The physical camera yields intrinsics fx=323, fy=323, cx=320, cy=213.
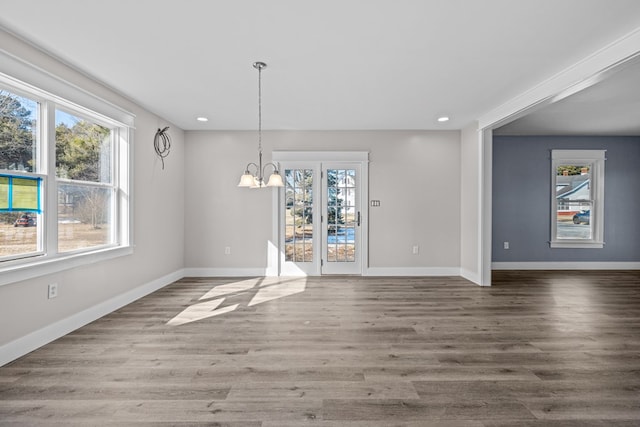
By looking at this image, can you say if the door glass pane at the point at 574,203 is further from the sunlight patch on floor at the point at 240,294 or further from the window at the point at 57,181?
the window at the point at 57,181

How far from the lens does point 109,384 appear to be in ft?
7.27

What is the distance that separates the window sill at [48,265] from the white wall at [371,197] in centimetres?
195

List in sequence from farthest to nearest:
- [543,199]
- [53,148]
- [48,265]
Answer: [543,199] < [53,148] < [48,265]

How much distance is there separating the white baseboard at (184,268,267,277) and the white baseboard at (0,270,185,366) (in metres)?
0.95

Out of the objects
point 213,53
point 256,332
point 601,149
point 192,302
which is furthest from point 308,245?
point 601,149

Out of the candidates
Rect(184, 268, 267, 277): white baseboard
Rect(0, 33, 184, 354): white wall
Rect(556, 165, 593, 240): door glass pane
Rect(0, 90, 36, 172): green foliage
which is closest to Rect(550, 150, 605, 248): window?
Rect(556, 165, 593, 240): door glass pane

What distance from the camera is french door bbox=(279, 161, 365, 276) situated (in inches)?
222

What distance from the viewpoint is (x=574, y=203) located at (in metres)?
6.39

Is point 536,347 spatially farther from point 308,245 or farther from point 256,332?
point 308,245

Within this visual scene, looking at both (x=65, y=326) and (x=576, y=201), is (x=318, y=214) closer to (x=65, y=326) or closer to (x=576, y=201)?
(x=65, y=326)

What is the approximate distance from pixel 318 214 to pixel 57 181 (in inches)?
140

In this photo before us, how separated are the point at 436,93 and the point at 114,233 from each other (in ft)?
14.0

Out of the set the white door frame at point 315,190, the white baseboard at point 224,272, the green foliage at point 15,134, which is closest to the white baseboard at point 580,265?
→ the white door frame at point 315,190

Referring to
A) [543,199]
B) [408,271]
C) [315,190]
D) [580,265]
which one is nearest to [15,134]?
[315,190]
